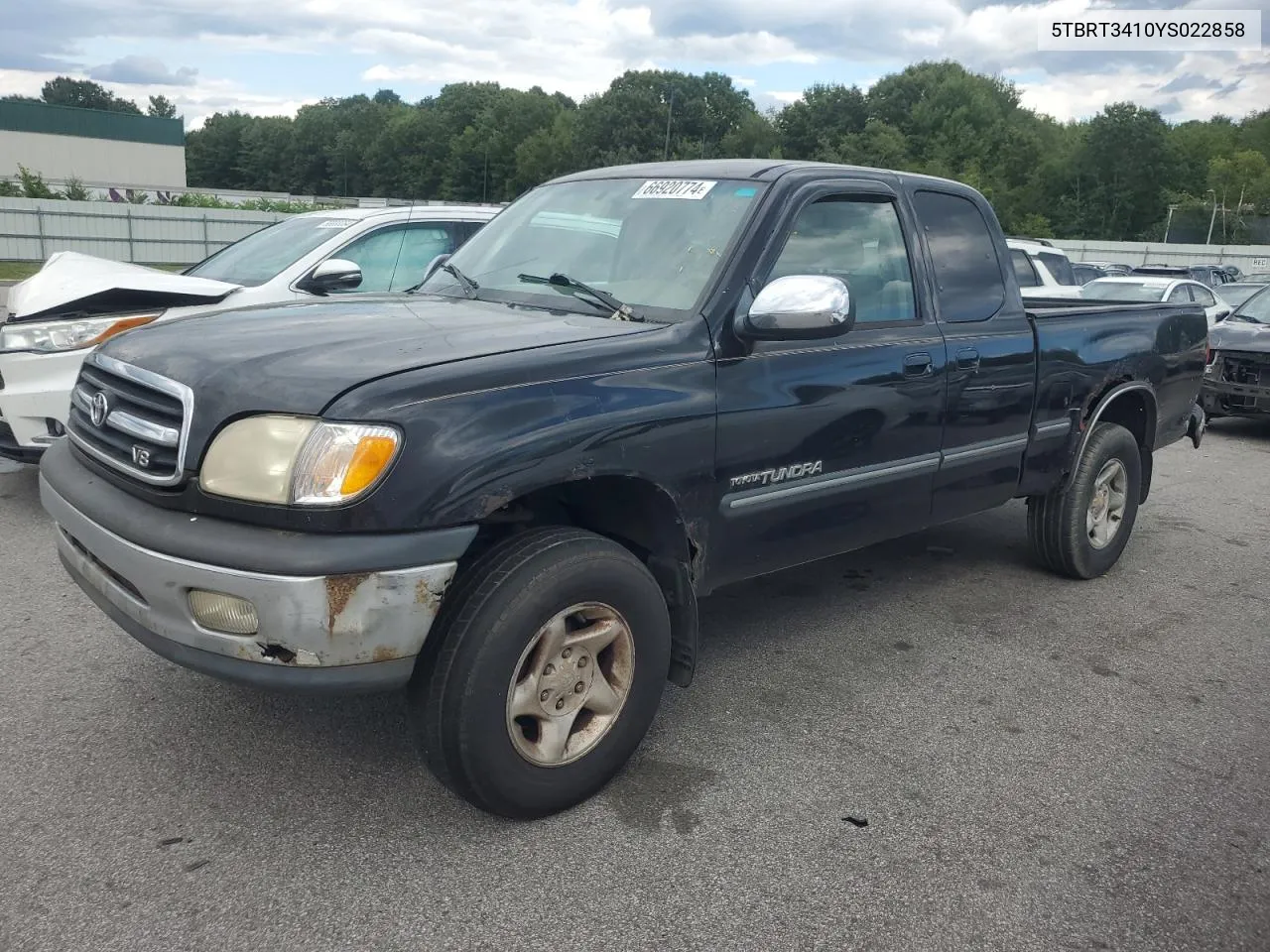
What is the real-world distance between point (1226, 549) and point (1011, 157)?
76.2 metres

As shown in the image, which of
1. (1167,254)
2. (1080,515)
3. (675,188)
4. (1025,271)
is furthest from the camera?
(1167,254)

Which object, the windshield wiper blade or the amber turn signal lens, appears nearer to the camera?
the amber turn signal lens

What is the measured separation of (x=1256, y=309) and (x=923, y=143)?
241 ft

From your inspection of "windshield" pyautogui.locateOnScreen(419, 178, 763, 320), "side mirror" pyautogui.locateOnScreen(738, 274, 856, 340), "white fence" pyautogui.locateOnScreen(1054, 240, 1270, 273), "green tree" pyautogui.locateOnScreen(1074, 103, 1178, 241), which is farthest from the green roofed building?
"side mirror" pyautogui.locateOnScreen(738, 274, 856, 340)

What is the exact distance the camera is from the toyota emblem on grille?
3109 mm

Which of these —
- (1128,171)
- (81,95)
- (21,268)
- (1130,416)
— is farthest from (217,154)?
(1130,416)

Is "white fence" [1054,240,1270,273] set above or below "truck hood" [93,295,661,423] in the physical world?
above

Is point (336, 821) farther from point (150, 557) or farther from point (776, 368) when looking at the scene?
point (776, 368)

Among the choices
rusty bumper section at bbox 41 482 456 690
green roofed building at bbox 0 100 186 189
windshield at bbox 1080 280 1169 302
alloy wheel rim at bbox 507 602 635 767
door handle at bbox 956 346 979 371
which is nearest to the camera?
rusty bumper section at bbox 41 482 456 690

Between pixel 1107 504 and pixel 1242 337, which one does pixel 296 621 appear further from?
pixel 1242 337

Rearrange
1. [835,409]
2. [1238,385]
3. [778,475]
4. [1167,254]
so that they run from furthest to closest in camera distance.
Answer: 1. [1167,254]
2. [1238,385]
3. [835,409]
4. [778,475]

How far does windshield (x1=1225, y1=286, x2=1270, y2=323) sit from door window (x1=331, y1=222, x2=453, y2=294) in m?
8.64

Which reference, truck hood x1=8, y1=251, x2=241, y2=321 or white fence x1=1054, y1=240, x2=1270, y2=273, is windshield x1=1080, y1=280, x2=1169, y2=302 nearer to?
truck hood x1=8, y1=251, x2=241, y2=321

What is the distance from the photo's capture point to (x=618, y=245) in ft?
12.5
